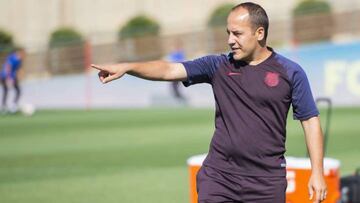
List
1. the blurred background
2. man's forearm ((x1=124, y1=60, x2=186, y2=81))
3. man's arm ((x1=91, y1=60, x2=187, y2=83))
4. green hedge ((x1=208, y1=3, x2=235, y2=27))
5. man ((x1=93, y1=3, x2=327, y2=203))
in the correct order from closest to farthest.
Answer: man's arm ((x1=91, y1=60, x2=187, y2=83)), man's forearm ((x1=124, y1=60, x2=186, y2=81)), man ((x1=93, y1=3, x2=327, y2=203)), the blurred background, green hedge ((x1=208, y1=3, x2=235, y2=27))

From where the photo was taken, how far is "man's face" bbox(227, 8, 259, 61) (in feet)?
17.8

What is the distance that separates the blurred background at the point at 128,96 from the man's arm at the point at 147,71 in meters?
4.19

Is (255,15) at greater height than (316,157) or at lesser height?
greater

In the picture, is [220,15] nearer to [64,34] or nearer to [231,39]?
[64,34]

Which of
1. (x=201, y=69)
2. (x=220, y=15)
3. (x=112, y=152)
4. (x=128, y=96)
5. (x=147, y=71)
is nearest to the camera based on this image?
(x=147, y=71)

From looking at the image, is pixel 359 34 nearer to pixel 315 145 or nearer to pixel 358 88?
pixel 358 88

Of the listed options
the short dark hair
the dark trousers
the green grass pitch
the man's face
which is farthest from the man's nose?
the green grass pitch

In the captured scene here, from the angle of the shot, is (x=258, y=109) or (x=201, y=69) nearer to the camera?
(x=258, y=109)

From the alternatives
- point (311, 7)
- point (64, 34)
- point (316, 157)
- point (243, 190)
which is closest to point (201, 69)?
point (243, 190)

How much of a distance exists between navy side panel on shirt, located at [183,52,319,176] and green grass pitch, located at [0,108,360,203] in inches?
161

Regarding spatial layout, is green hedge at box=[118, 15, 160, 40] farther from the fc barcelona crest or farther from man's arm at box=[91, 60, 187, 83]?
the fc barcelona crest

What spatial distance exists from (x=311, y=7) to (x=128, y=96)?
9.12 metres

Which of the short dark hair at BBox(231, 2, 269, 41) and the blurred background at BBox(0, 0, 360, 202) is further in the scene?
the blurred background at BBox(0, 0, 360, 202)

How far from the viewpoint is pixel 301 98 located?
5500 millimetres
